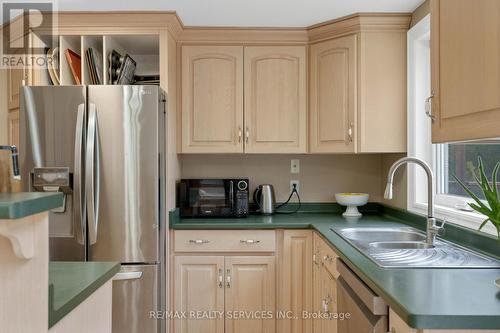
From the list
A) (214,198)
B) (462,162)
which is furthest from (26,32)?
(462,162)

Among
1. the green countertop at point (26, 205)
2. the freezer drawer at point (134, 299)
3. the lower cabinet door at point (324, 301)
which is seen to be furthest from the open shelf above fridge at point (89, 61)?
the green countertop at point (26, 205)

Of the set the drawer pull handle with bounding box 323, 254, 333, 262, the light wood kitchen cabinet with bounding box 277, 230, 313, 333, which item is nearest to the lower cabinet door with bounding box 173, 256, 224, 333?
the light wood kitchen cabinet with bounding box 277, 230, 313, 333

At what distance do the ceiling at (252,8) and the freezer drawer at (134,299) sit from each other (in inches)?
62.2

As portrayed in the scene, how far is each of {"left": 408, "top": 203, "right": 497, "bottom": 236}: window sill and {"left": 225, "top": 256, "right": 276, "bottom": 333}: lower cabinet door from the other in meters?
1.00

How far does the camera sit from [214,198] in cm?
307

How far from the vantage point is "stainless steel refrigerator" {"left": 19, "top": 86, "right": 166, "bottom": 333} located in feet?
7.94

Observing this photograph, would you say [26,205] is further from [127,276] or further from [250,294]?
[250,294]

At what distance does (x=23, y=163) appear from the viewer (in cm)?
246

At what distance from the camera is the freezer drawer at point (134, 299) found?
8.14 feet

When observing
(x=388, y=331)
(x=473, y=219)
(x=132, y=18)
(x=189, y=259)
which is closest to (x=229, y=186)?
(x=189, y=259)

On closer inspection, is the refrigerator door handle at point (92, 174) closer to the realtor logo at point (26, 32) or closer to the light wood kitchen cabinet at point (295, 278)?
the realtor logo at point (26, 32)

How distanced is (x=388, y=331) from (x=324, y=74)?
6.62 ft

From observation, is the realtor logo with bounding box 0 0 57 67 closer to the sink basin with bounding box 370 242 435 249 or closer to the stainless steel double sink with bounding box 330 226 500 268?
the stainless steel double sink with bounding box 330 226 500 268

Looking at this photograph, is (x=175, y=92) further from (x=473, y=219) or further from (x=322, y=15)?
(x=473, y=219)
